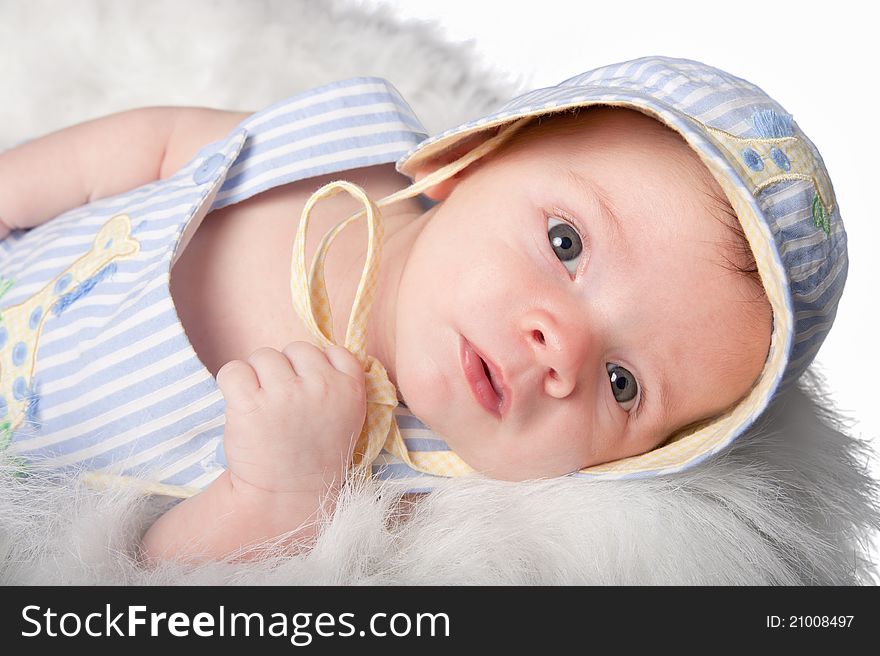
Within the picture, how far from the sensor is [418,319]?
1292mm

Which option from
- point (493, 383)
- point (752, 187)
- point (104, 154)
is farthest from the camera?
point (104, 154)

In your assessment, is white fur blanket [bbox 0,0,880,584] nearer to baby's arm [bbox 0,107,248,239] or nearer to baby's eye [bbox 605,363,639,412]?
baby's eye [bbox 605,363,639,412]

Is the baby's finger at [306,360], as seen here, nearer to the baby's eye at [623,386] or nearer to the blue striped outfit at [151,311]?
the blue striped outfit at [151,311]

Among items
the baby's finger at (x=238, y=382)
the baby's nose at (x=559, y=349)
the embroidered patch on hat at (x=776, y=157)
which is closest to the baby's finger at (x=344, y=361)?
the baby's finger at (x=238, y=382)

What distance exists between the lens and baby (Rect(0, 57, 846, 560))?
1.21m

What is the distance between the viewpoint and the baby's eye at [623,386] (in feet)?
4.22

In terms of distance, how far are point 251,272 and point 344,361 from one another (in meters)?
0.28

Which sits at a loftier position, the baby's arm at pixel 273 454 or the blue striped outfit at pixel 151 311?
the blue striped outfit at pixel 151 311

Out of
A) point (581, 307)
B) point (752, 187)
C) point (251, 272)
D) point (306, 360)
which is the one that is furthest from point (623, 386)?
point (251, 272)

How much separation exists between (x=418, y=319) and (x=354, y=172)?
0.47 m

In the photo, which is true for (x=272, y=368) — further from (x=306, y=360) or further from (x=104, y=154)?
(x=104, y=154)

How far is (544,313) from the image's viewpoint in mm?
1203

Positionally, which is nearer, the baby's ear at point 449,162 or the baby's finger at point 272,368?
the baby's finger at point 272,368

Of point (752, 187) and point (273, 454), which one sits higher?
point (752, 187)
